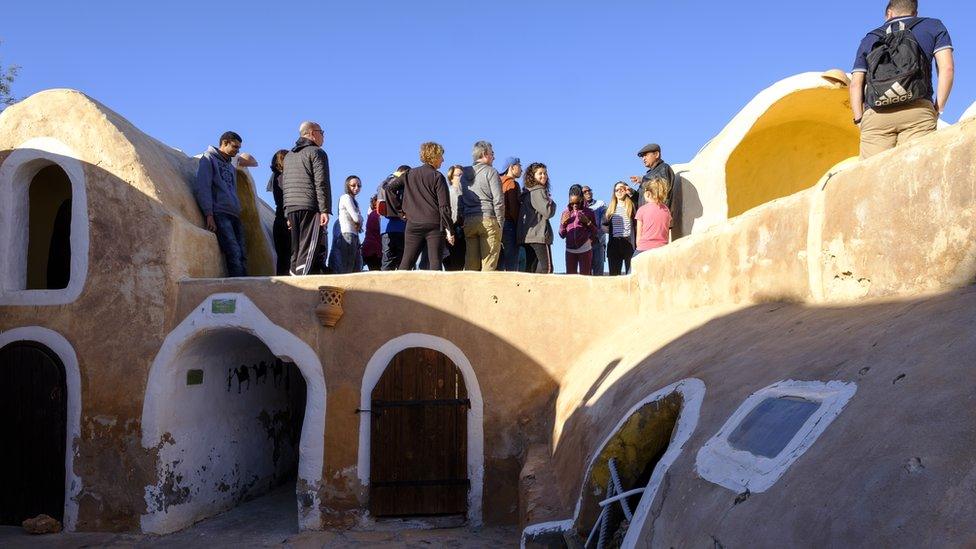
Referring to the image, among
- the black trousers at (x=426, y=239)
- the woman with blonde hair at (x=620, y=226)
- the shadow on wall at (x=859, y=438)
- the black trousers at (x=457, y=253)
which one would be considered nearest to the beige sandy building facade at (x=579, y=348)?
the shadow on wall at (x=859, y=438)

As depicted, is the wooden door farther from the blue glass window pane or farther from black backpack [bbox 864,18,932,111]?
black backpack [bbox 864,18,932,111]

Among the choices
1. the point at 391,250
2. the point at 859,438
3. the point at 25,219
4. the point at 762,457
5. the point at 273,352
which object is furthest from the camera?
the point at 391,250

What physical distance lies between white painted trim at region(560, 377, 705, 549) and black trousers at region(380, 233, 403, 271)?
211 inches

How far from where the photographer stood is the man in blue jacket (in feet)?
27.0

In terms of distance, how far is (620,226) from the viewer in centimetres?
883

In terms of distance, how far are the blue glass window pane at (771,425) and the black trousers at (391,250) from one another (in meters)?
6.57

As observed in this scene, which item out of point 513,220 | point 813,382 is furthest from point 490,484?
point 813,382

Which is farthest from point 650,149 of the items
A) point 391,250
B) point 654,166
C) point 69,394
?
point 69,394

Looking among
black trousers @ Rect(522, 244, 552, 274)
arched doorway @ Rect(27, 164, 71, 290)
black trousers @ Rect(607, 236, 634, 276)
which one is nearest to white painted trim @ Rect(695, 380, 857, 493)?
black trousers @ Rect(522, 244, 552, 274)

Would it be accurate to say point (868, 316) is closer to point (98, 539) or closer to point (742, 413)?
point (742, 413)

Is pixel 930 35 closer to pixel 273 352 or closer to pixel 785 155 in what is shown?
pixel 785 155

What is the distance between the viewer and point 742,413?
2809 mm

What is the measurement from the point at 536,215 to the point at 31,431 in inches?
233

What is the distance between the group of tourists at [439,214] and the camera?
7793 millimetres
